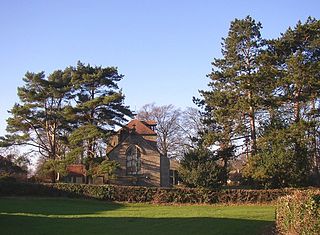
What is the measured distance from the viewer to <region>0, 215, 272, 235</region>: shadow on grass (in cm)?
1595

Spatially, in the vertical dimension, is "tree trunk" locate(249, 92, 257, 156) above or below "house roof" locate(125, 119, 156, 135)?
below

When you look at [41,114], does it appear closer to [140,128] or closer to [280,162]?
[140,128]

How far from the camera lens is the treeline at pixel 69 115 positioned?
42.5 m

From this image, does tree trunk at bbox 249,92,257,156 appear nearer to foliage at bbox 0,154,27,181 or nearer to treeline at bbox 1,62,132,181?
treeline at bbox 1,62,132,181

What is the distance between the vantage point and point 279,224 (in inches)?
584

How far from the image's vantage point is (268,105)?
38.2 m

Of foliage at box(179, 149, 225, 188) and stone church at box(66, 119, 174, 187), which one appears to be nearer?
foliage at box(179, 149, 225, 188)

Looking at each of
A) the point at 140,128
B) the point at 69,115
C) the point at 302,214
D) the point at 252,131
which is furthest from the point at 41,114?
the point at 302,214

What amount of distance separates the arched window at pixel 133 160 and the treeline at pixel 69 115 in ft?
10.4

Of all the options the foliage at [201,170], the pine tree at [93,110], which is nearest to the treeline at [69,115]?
the pine tree at [93,110]

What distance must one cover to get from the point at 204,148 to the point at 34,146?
2059cm

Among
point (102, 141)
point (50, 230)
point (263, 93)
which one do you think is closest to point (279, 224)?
point (50, 230)

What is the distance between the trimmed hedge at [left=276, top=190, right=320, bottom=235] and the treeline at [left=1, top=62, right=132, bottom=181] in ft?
97.4

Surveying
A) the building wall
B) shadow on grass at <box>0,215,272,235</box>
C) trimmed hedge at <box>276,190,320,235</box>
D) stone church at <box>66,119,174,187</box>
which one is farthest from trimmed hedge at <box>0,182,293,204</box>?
trimmed hedge at <box>276,190,320,235</box>
